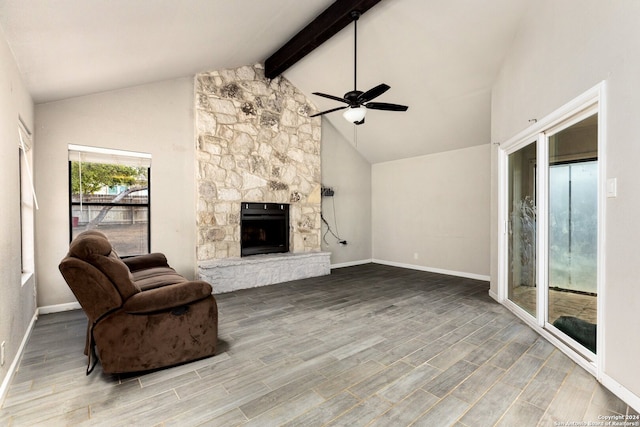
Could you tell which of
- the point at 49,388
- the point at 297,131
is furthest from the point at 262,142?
the point at 49,388

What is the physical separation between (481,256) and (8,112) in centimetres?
623

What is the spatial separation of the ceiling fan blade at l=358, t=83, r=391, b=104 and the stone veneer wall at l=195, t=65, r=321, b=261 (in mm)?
2360

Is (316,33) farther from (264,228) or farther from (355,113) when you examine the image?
(264,228)

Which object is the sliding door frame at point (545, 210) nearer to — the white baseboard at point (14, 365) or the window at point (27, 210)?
the white baseboard at point (14, 365)

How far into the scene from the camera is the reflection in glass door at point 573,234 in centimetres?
252

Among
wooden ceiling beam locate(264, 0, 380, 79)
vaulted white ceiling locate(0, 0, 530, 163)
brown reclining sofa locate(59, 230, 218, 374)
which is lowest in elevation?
brown reclining sofa locate(59, 230, 218, 374)

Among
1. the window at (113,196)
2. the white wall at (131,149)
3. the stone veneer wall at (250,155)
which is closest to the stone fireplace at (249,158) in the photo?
the stone veneer wall at (250,155)

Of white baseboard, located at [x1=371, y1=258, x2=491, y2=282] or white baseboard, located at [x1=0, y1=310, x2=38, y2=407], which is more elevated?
white baseboard, located at [x1=0, y1=310, x2=38, y2=407]

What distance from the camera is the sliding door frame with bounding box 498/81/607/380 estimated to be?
7.05 feet

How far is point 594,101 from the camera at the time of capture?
222 centimetres

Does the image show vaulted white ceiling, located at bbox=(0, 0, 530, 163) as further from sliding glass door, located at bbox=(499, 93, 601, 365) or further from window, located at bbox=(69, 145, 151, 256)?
sliding glass door, located at bbox=(499, 93, 601, 365)

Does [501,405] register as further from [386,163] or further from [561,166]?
[386,163]

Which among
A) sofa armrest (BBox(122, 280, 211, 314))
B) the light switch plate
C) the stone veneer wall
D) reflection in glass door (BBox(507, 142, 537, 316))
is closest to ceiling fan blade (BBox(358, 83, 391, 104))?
reflection in glass door (BBox(507, 142, 537, 316))

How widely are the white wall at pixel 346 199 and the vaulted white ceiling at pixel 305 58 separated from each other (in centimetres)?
90
